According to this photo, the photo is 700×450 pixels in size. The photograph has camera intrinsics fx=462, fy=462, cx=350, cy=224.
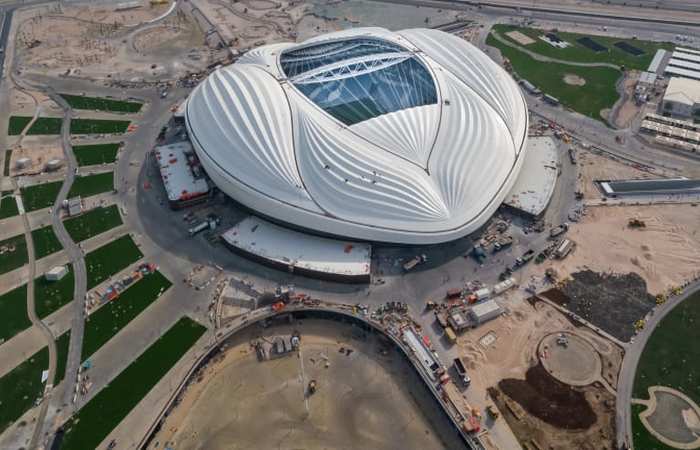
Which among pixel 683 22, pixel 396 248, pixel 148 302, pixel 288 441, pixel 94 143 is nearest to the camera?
pixel 288 441

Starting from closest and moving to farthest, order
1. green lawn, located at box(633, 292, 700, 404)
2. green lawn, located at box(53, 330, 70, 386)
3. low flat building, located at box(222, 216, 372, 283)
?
green lawn, located at box(633, 292, 700, 404) → green lawn, located at box(53, 330, 70, 386) → low flat building, located at box(222, 216, 372, 283)

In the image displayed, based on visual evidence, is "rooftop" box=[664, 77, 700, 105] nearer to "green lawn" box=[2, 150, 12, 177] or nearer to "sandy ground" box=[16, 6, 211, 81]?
"sandy ground" box=[16, 6, 211, 81]

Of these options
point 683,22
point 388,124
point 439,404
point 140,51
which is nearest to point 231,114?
point 388,124

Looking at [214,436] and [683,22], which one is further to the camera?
[683,22]

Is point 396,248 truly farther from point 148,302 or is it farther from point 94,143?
point 94,143

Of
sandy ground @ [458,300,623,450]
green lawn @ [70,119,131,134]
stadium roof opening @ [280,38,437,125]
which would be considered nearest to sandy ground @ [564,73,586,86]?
stadium roof opening @ [280,38,437,125]

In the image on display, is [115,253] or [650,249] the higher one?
[650,249]
